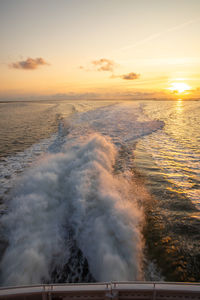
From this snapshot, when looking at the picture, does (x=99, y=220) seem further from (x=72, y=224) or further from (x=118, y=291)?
(x=118, y=291)

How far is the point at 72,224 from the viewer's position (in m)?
5.21

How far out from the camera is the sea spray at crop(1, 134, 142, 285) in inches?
150

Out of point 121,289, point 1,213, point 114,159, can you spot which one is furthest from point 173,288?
point 114,159

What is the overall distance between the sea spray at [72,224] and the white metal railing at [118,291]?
4.28 ft

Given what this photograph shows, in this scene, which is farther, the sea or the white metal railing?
the sea

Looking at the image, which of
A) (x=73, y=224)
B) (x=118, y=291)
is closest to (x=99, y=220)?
(x=73, y=224)

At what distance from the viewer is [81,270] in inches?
156

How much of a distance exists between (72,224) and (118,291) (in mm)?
2996

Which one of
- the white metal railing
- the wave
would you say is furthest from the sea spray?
the white metal railing

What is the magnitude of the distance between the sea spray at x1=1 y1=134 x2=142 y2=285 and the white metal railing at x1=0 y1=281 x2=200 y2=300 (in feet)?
4.28

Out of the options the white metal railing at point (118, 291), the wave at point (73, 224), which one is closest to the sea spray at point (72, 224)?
the wave at point (73, 224)

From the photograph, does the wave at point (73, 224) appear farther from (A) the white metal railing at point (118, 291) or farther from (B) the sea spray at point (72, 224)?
(A) the white metal railing at point (118, 291)

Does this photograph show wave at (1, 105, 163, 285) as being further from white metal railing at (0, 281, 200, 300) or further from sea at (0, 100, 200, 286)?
white metal railing at (0, 281, 200, 300)

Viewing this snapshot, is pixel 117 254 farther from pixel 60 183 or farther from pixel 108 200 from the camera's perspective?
pixel 60 183
